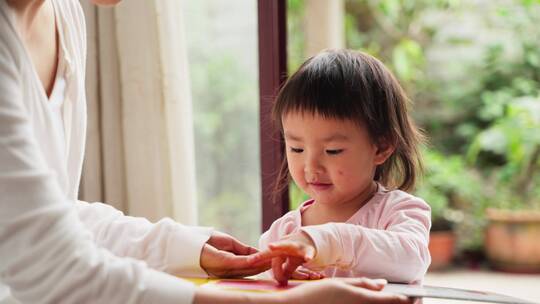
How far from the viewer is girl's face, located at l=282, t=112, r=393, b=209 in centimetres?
129

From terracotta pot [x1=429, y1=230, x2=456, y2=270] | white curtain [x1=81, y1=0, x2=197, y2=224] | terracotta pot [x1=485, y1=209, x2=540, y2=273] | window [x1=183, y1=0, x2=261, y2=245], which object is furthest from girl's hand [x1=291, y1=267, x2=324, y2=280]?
terracotta pot [x1=485, y1=209, x2=540, y2=273]

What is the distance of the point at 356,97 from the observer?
1.31 m

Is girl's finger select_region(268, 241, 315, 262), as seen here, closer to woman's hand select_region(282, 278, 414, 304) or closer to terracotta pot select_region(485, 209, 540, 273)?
woman's hand select_region(282, 278, 414, 304)

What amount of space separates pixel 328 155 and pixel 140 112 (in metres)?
0.84

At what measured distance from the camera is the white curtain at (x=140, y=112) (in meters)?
1.95

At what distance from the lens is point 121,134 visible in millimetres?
2051

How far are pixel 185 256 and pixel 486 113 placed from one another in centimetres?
322

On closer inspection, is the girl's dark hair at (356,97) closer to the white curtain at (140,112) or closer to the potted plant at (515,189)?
the white curtain at (140,112)

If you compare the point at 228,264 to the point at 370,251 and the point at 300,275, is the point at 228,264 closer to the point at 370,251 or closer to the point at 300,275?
the point at 300,275

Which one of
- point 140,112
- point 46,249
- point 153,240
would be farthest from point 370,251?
point 140,112

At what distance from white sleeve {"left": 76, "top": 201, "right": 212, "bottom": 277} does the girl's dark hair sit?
0.30 metres

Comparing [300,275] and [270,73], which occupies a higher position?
[270,73]

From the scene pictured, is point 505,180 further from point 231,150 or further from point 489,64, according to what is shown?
A: point 231,150

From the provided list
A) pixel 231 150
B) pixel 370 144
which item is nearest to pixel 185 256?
pixel 370 144
